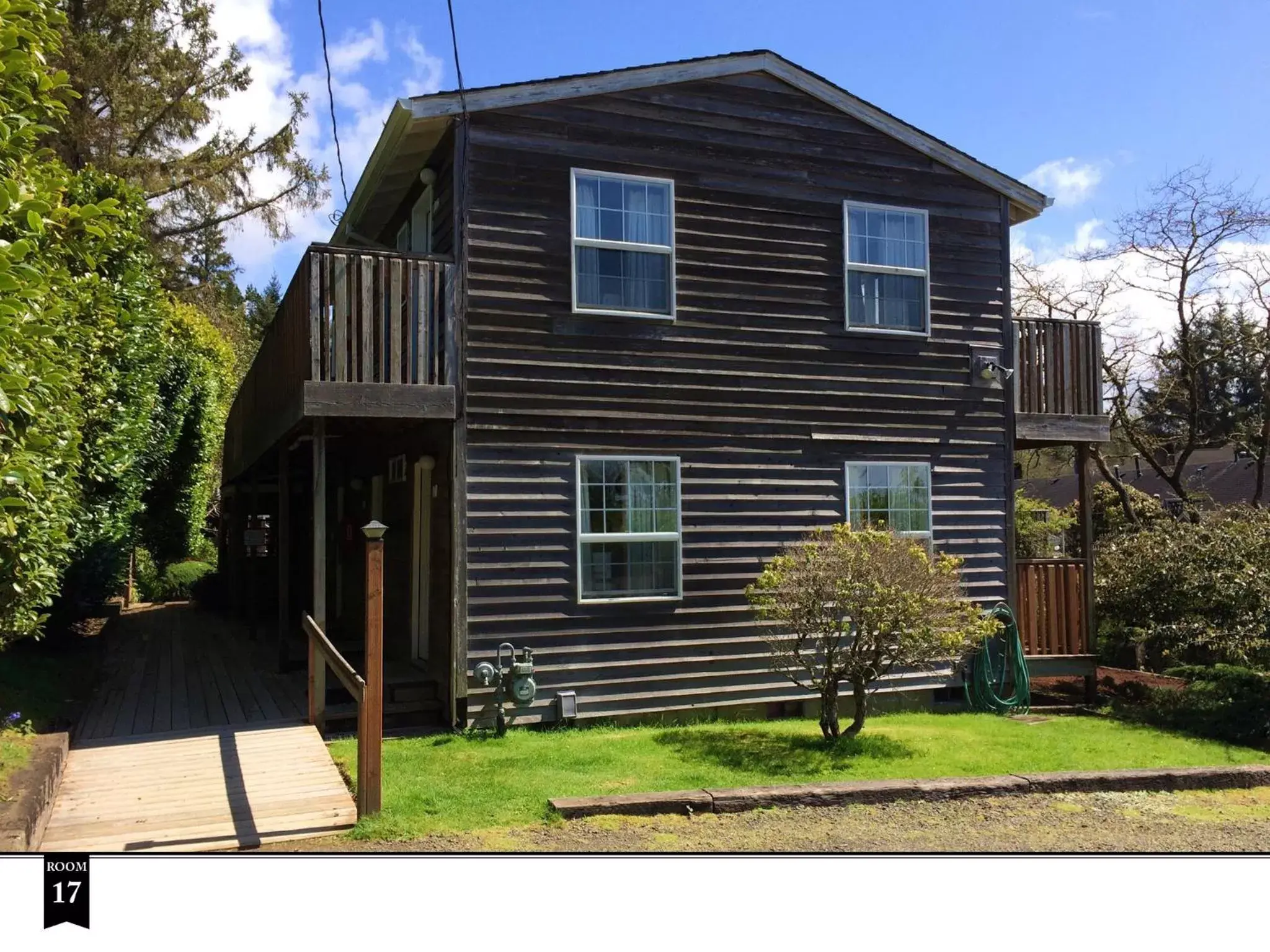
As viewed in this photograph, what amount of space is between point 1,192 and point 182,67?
21.2 metres

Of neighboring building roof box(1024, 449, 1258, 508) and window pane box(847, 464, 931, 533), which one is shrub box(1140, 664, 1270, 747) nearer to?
window pane box(847, 464, 931, 533)

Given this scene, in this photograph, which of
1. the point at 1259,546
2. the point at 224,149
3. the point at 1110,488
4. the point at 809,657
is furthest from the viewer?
the point at 224,149

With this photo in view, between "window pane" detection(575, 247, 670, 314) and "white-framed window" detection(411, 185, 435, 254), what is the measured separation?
1.78 metres

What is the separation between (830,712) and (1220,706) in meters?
4.43

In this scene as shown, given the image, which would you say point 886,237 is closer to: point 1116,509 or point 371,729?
point 371,729

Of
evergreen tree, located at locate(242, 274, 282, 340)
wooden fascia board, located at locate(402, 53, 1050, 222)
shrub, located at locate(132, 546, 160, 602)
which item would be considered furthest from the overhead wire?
evergreen tree, located at locate(242, 274, 282, 340)

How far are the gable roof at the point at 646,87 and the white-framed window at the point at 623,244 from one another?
86 centimetres

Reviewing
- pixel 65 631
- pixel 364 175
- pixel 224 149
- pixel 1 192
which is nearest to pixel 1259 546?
pixel 364 175

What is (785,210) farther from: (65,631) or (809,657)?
(65,631)

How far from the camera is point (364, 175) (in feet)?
34.8

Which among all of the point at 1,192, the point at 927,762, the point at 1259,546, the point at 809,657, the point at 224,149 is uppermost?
the point at 224,149

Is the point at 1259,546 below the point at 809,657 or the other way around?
the other way around

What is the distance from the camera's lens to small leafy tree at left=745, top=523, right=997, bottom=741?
837 centimetres

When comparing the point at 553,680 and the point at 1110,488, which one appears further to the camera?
the point at 1110,488
